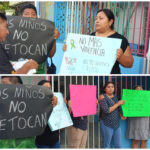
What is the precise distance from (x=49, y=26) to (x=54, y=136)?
130cm

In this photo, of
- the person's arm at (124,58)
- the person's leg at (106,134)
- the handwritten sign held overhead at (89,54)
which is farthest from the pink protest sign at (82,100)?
the person's arm at (124,58)

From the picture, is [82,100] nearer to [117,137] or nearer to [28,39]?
[117,137]

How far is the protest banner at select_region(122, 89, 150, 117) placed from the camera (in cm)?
364

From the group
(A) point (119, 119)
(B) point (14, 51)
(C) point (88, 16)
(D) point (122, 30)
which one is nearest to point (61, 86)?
(A) point (119, 119)

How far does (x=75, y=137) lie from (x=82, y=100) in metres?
0.62

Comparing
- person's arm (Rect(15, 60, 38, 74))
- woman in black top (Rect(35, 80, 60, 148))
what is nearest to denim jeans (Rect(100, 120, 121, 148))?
woman in black top (Rect(35, 80, 60, 148))

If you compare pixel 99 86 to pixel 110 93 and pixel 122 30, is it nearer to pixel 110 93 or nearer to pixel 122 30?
pixel 110 93

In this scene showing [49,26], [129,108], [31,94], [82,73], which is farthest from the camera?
[129,108]

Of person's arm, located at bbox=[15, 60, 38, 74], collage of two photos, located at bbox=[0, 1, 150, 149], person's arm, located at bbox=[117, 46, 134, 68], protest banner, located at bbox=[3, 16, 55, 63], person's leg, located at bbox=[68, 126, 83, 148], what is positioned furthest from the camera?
person's leg, located at bbox=[68, 126, 83, 148]

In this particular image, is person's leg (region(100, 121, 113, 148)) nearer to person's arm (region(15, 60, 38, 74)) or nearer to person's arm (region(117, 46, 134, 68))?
person's arm (region(117, 46, 134, 68))

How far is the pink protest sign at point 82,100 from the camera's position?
3.26m

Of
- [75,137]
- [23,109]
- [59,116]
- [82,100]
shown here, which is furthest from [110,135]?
[23,109]

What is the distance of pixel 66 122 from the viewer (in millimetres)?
3176

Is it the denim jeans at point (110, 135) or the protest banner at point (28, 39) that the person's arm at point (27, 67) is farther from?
the denim jeans at point (110, 135)
